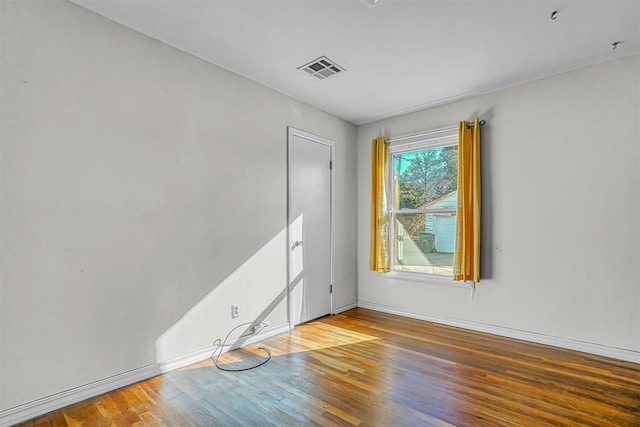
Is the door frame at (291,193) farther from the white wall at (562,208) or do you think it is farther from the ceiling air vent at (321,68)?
the white wall at (562,208)

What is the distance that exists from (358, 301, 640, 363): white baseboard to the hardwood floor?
0.09 m

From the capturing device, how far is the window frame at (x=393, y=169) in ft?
12.2

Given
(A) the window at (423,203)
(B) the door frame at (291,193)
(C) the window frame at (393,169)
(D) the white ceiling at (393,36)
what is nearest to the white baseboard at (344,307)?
(B) the door frame at (291,193)

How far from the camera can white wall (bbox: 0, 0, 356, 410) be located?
6.15ft

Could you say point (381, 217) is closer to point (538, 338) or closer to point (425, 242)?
point (425, 242)

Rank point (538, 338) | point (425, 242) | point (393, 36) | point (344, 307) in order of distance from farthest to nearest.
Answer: point (344, 307), point (425, 242), point (538, 338), point (393, 36)

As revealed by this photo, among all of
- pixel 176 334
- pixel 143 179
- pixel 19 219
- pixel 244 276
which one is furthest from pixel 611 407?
pixel 19 219

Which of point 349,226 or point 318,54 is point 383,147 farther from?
point 318,54

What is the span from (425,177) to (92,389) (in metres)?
3.77

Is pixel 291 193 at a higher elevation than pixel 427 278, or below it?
higher

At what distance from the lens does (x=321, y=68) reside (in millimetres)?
2939

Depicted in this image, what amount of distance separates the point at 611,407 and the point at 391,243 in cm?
254

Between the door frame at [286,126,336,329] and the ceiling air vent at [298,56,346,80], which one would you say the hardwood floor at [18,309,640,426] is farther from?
the ceiling air vent at [298,56,346,80]

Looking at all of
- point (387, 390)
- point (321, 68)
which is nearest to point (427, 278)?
point (387, 390)
